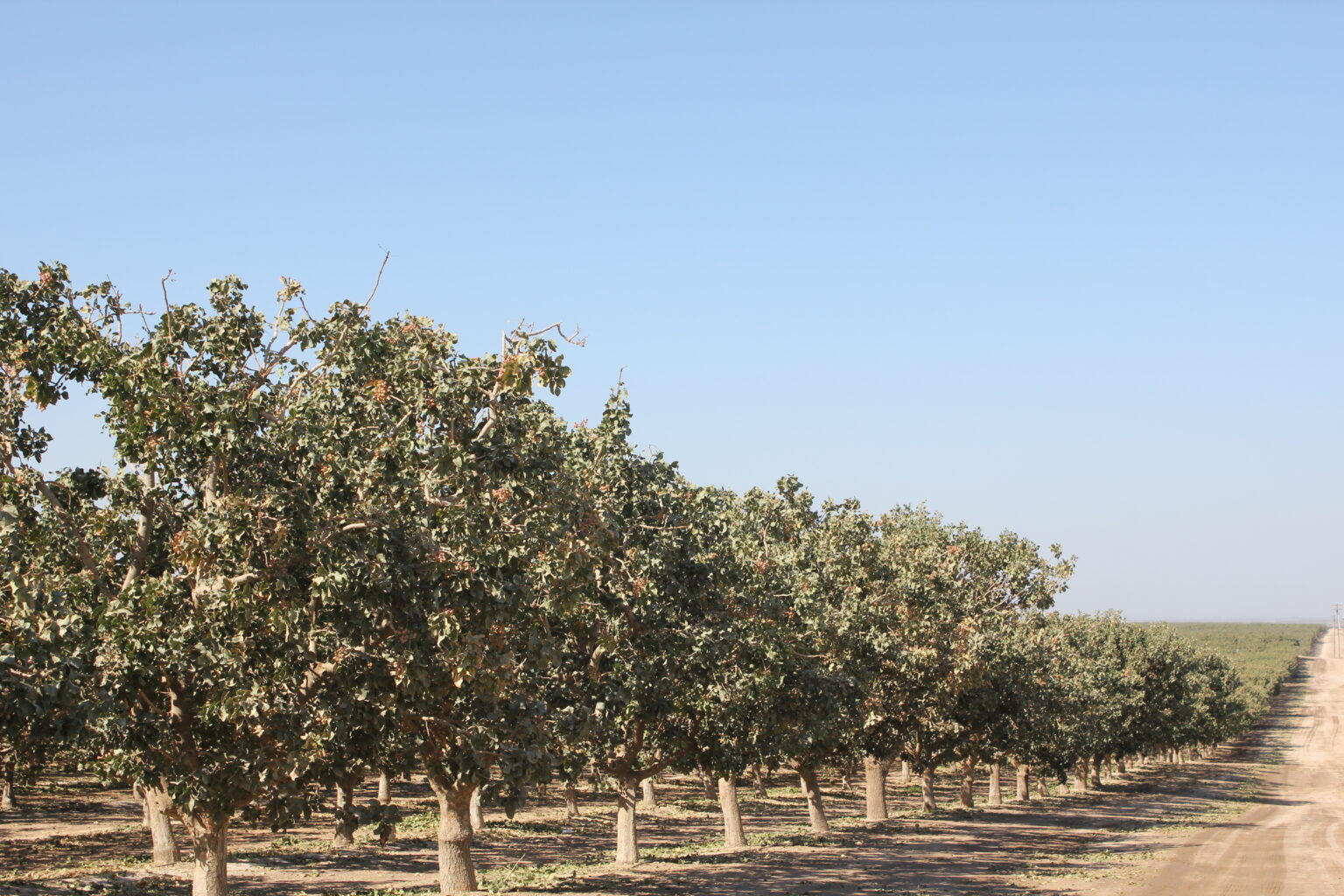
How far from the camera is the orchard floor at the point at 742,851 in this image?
3181 centimetres

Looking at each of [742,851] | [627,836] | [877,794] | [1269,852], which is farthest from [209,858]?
[1269,852]

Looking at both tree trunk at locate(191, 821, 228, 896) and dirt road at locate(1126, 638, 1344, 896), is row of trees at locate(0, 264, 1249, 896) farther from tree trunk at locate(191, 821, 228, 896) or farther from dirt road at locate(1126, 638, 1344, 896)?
dirt road at locate(1126, 638, 1344, 896)

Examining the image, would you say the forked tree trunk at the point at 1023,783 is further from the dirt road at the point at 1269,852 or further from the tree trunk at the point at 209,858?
the tree trunk at the point at 209,858

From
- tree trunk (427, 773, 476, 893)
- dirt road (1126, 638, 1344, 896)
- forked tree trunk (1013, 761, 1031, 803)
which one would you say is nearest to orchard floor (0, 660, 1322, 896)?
dirt road (1126, 638, 1344, 896)

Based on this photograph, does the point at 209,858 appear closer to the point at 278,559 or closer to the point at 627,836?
the point at 278,559

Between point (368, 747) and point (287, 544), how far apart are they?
13.0 ft

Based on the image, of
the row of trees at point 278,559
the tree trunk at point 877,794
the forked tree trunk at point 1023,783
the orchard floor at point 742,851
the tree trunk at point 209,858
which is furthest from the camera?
the forked tree trunk at point 1023,783

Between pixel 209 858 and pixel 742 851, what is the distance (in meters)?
24.0

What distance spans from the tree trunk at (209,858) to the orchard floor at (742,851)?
1.47 metres

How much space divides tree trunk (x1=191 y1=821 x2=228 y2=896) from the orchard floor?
58.0 inches

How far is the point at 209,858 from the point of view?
19.2 metres

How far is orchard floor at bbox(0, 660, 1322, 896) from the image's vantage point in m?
31.8

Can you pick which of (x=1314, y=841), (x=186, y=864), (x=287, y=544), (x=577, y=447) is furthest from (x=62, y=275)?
(x=1314, y=841)

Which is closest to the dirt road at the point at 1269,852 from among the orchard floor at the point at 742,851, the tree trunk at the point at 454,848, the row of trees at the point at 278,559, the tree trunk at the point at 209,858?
the orchard floor at the point at 742,851
